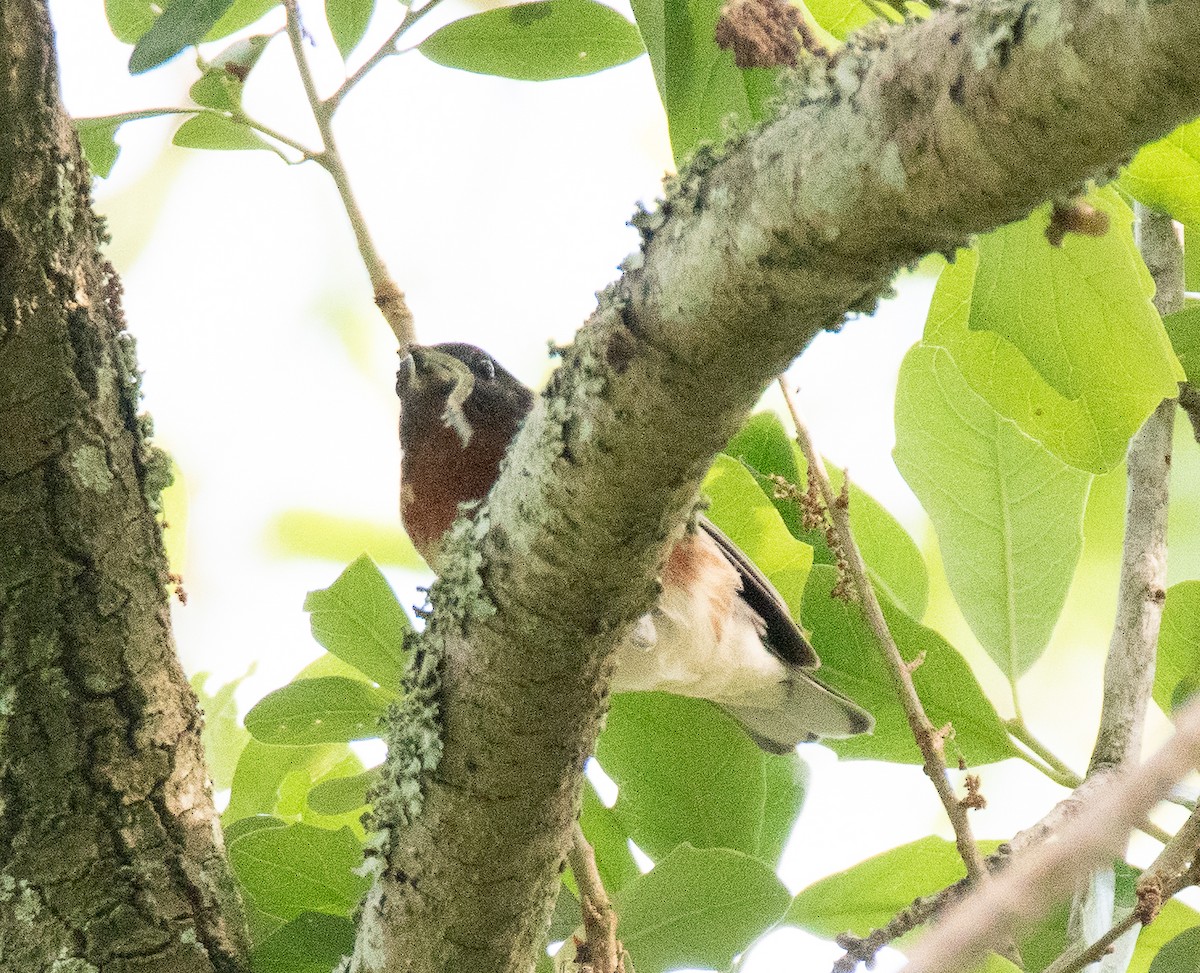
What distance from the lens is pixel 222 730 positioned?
2.47 m

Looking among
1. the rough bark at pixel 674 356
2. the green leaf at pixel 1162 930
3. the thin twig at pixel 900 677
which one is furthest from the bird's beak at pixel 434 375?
the green leaf at pixel 1162 930

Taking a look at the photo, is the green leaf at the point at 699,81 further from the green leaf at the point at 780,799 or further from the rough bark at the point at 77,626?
the green leaf at the point at 780,799

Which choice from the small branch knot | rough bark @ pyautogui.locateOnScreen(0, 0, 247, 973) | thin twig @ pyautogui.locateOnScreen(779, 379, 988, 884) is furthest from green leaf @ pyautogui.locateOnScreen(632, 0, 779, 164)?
rough bark @ pyautogui.locateOnScreen(0, 0, 247, 973)

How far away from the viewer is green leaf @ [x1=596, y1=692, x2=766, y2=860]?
211cm

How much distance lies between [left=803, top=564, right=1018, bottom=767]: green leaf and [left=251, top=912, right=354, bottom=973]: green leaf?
93cm

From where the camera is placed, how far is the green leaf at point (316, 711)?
1979 mm

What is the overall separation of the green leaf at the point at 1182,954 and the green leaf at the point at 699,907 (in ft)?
1.78

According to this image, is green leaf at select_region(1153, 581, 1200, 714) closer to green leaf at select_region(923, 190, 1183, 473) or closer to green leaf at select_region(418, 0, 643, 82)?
green leaf at select_region(923, 190, 1183, 473)

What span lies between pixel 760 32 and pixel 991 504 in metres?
0.98

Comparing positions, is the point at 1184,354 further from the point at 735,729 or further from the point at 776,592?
the point at 735,729

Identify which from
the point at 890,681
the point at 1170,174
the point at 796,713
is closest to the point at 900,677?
the point at 890,681

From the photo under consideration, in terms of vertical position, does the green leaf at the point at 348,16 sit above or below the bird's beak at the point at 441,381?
above

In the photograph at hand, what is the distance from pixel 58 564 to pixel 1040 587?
1.57m

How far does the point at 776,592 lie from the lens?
2258mm
